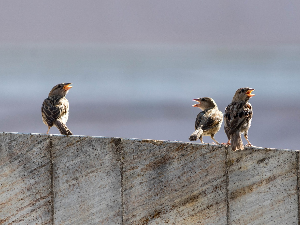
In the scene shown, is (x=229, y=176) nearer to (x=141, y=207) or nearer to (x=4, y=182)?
(x=141, y=207)

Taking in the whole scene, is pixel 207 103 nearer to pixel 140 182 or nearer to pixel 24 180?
pixel 140 182

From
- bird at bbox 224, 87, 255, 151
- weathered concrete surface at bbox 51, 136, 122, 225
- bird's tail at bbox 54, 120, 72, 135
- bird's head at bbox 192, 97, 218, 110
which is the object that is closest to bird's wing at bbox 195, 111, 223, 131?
bird at bbox 224, 87, 255, 151

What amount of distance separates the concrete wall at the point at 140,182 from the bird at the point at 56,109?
4.69 ft

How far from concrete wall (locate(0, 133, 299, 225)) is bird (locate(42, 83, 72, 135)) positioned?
1.43 m

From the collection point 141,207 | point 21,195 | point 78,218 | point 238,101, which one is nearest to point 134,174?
point 141,207

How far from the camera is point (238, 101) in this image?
799 cm

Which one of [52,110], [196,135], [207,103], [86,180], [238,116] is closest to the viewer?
[86,180]

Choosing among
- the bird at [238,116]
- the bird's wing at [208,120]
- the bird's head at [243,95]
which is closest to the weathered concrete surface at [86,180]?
the bird at [238,116]

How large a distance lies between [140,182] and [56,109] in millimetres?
3013

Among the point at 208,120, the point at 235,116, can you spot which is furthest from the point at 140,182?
the point at 208,120

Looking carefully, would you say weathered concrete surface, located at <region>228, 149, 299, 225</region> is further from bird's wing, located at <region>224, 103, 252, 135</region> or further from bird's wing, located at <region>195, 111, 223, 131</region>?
bird's wing, located at <region>195, 111, 223, 131</region>

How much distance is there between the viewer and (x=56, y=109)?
8398mm

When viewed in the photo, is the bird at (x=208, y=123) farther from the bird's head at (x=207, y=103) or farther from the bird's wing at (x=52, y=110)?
the bird's wing at (x=52, y=110)

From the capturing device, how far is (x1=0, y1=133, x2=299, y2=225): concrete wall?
586cm
